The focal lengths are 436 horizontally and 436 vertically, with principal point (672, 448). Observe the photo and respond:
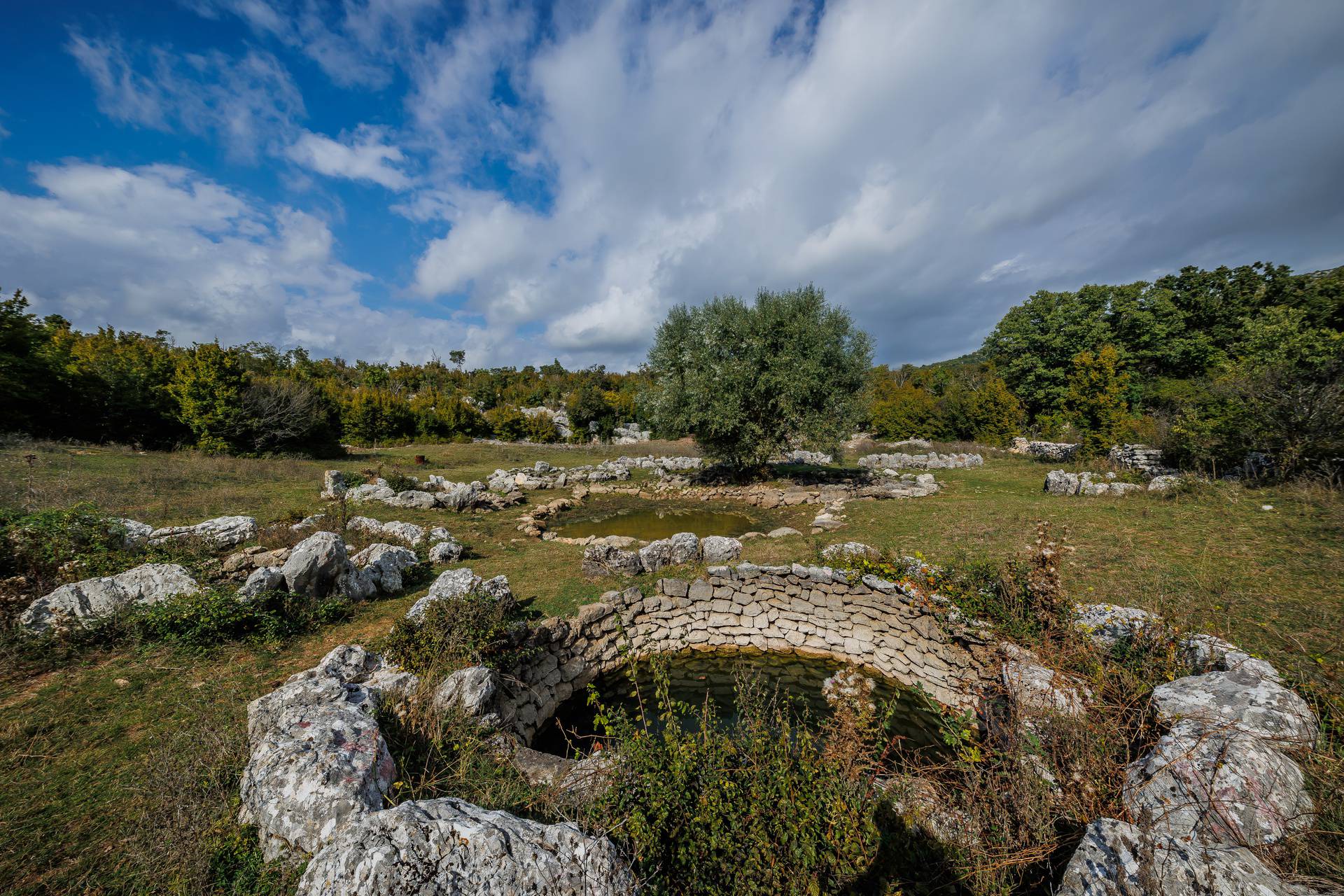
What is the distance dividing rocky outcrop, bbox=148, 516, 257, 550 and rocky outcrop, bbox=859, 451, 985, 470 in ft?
74.9

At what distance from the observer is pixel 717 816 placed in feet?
9.45

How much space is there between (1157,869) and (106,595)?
10.8 metres

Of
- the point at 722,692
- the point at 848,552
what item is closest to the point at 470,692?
the point at 722,692

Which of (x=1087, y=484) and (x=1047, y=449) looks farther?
(x=1047, y=449)

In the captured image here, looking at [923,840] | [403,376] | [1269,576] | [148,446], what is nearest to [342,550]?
[923,840]


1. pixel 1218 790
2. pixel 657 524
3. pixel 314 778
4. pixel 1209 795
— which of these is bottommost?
pixel 657 524

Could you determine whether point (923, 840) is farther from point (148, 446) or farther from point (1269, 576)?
point (148, 446)

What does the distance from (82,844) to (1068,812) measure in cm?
690

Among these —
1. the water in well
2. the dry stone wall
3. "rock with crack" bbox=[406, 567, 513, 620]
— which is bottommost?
the water in well

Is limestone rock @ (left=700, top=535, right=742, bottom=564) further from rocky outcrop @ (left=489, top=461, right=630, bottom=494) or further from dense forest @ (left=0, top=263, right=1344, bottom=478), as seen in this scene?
rocky outcrop @ (left=489, top=461, right=630, bottom=494)

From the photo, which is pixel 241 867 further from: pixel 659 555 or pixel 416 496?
pixel 416 496

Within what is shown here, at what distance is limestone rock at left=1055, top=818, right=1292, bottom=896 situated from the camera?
2.41 meters

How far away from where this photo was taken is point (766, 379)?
1667cm

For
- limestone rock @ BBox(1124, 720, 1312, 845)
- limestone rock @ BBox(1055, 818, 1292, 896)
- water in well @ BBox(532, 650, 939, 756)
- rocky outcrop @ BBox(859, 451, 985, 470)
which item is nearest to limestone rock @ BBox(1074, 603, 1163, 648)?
limestone rock @ BBox(1124, 720, 1312, 845)
